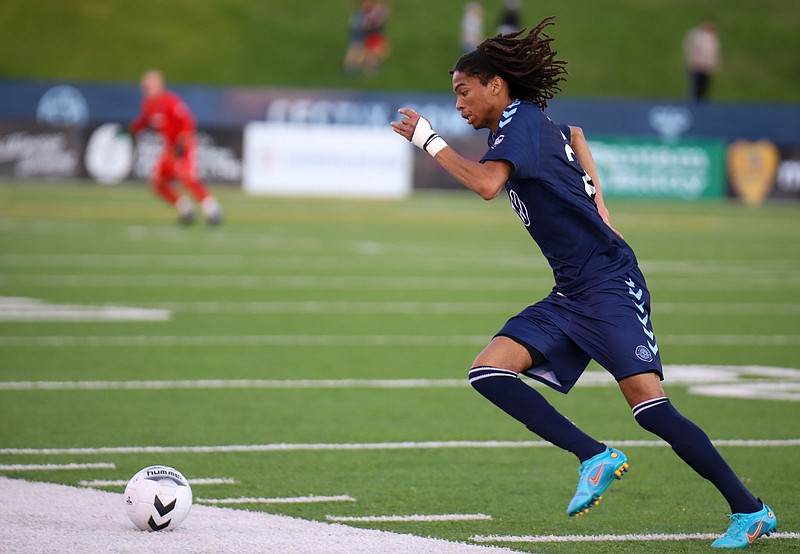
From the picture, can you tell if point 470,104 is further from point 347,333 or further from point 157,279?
point 157,279

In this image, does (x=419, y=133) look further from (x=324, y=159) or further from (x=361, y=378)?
(x=324, y=159)

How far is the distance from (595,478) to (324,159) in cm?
2849

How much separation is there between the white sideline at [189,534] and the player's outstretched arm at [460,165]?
1360 millimetres

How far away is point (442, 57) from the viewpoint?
46125 mm

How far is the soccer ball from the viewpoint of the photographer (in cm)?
567

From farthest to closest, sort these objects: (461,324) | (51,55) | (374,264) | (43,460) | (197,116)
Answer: (51,55), (197,116), (374,264), (461,324), (43,460)

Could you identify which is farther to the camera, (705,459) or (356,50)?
(356,50)

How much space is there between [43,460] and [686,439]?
3251mm

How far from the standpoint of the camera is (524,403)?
584cm

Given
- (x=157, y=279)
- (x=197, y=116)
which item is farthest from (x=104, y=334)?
(x=197, y=116)

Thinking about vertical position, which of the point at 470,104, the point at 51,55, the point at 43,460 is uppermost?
the point at 51,55

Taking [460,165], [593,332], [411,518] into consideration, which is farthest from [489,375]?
[460,165]

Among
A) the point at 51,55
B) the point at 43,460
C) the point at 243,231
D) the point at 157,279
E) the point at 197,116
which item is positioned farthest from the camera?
the point at 51,55

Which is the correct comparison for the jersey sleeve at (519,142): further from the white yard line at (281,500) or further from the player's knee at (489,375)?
the white yard line at (281,500)
